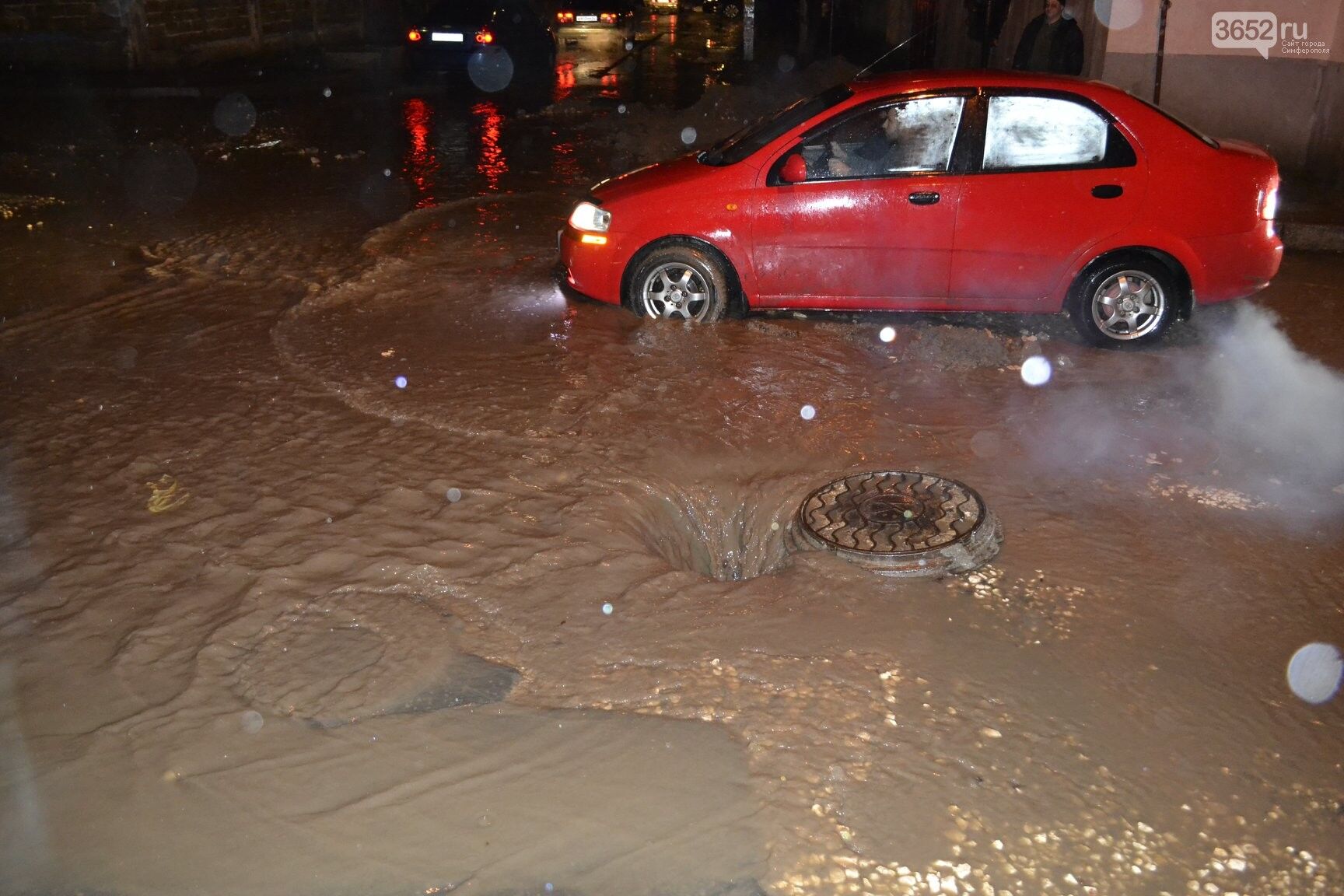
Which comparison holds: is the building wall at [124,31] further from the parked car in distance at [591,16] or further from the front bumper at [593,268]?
the front bumper at [593,268]

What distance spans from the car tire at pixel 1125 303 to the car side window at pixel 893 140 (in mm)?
1215

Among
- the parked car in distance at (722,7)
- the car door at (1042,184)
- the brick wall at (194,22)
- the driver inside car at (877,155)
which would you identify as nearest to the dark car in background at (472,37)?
the brick wall at (194,22)

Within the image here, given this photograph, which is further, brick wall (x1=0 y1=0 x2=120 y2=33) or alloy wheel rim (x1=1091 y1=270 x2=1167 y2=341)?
brick wall (x1=0 y1=0 x2=120 y2=33)

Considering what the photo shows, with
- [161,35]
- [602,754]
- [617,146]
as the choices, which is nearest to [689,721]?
[602,754]

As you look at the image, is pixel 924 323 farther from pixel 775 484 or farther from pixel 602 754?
pixel 602 754

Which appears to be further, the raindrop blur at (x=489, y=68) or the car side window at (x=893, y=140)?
the raindrop blur at (x=489, y=68)

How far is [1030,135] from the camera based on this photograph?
271 inches

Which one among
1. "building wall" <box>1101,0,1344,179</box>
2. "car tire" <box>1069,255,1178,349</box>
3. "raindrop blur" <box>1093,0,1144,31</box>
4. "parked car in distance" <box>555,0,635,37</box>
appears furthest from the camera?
"parked car in distance" <box>555,0,635,37</box>

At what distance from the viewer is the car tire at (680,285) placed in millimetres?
7281

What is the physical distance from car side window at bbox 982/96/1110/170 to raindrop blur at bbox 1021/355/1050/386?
47.4 inches

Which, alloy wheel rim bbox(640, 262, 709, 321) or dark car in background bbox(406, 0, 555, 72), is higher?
dark car in background bbox(406, 0, 555, 72)

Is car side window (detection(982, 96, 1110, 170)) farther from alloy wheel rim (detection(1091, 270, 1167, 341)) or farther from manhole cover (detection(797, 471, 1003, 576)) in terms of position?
manhole cover (detection(797, 471, 1003, 576))

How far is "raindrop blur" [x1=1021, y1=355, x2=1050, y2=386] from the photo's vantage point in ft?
21.5

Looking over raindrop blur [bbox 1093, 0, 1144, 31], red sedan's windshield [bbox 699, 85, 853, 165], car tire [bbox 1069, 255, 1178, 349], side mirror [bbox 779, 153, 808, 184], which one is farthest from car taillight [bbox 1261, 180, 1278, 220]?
raindrop blur [bbox 1093, 0, 1144, 31]
